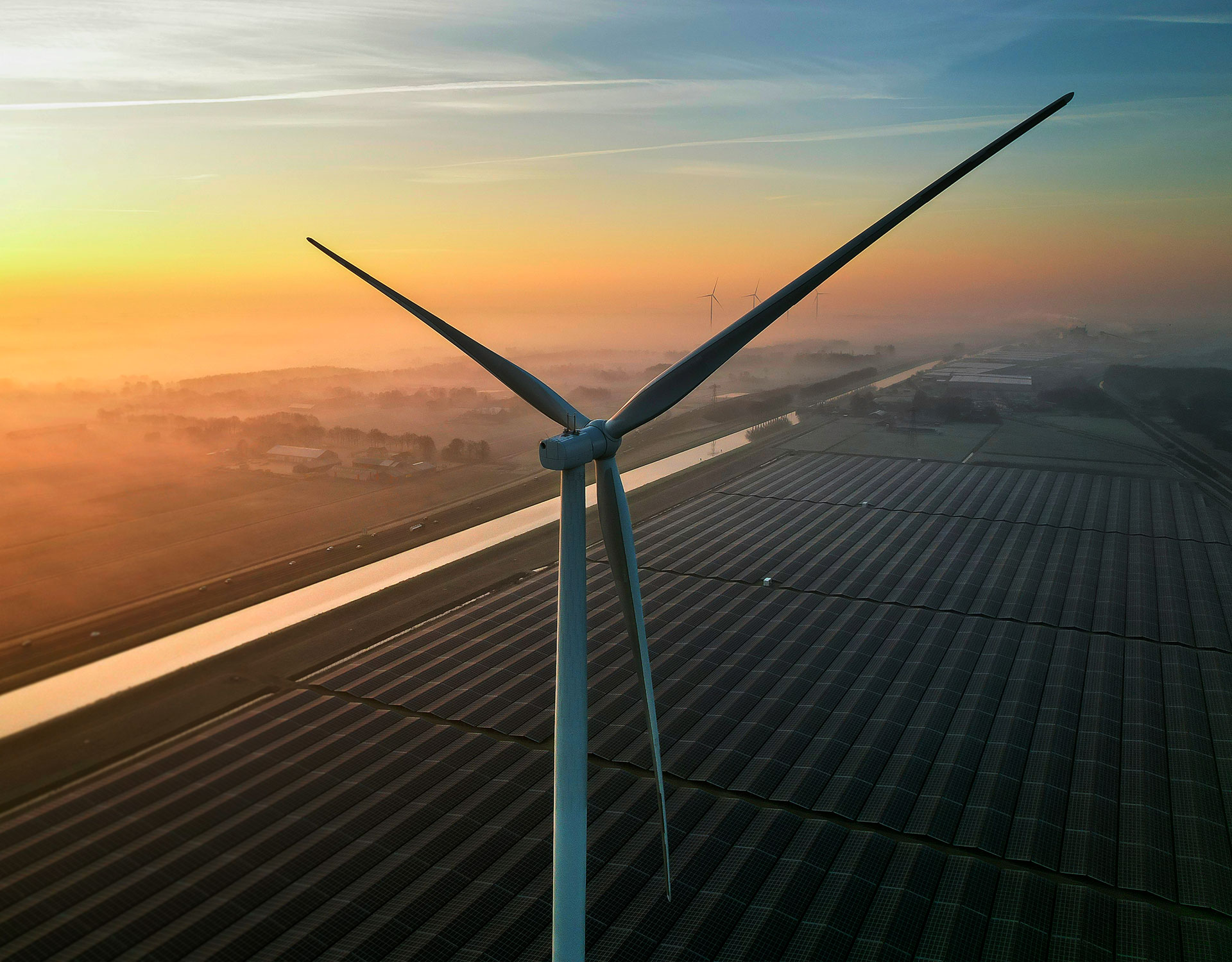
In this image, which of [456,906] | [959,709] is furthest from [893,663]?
[456,906]

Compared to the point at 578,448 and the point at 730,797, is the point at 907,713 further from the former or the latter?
the point at 578,448

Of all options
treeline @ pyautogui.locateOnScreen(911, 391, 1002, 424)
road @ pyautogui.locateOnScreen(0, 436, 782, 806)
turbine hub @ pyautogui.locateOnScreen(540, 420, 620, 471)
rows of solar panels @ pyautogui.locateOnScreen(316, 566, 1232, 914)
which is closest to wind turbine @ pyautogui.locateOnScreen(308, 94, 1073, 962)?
turbine hub @ pyautogui.locateOnScreen(540, 420, 620, 471)

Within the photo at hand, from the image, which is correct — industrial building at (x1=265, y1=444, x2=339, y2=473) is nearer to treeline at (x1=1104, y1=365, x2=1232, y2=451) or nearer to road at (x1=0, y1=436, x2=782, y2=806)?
road at (x1=0, y1=436, x2=782, y2=806)

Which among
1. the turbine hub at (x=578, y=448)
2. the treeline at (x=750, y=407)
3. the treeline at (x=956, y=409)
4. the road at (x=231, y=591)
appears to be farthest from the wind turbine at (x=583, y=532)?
the treeline at (x=750, y=407)

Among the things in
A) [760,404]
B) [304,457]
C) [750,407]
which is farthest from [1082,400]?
[304,457]

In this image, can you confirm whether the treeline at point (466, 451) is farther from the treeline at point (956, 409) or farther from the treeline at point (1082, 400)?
the treeline at point (1082, 400)

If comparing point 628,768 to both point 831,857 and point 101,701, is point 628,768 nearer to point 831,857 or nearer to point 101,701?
point 831,857
